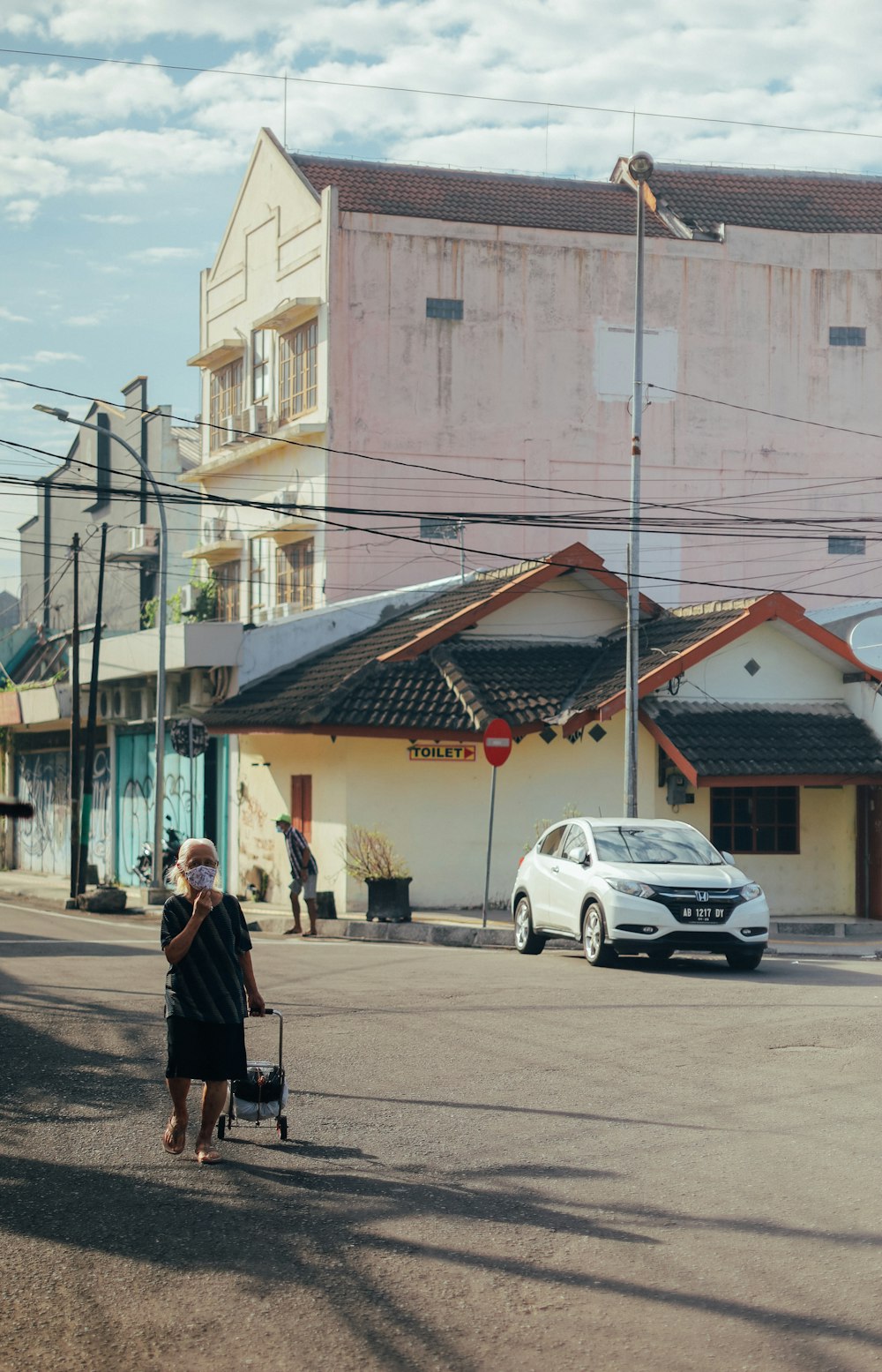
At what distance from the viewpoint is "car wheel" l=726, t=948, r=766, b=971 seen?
1894 centimetres

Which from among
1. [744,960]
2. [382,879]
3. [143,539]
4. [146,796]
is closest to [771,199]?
[143,539]

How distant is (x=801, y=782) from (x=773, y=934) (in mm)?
2721

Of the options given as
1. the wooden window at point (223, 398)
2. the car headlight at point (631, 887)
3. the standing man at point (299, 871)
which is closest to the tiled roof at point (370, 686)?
the standing man at point (299, 871)

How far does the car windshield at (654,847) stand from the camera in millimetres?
19844

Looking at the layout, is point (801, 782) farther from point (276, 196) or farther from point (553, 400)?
point (276, 196)

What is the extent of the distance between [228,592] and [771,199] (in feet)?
63.6

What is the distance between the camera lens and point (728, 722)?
94.0 feet

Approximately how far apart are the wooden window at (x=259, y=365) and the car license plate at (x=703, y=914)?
31185mm

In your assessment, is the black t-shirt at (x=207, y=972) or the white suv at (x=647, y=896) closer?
the black t-shirt at (x=207, y=972)

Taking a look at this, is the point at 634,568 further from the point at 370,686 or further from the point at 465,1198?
the point at 465,1198

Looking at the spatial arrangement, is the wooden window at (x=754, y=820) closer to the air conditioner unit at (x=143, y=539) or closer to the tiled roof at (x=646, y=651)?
the tiled roof at (x=646, y=651)

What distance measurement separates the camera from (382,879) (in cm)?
2620

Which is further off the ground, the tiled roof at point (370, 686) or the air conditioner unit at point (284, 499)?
the air conditioner unit at point (284, 499)

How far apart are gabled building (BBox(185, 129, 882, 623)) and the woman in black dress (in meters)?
33.6
